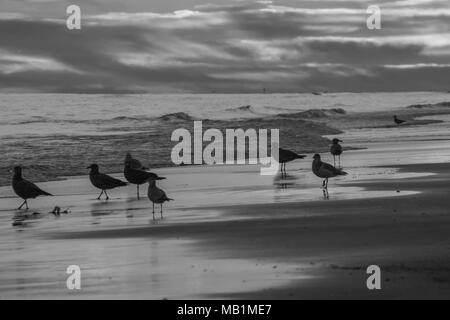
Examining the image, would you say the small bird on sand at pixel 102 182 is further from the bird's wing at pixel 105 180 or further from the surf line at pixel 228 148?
the surf line at pixel 228 148

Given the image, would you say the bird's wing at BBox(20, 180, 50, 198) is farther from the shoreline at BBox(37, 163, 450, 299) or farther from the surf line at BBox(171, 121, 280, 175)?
the surf line at BBox(171, 121, 280, 175)

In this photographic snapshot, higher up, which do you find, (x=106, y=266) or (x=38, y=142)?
(x=38, y=142)

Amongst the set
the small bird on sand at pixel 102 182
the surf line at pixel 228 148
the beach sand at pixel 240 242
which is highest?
the surf line at pixel 228 148

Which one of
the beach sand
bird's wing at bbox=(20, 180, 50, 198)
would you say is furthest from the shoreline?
bird's wing at bbox=(20, 180, 50, 198)

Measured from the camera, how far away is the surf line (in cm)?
2583

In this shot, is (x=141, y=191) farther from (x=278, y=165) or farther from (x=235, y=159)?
(x=235, y=159)

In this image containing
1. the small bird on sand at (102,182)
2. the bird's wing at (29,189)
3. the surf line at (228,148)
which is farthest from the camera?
the surf line at (228,148)

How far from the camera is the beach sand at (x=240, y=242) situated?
8.31 meters

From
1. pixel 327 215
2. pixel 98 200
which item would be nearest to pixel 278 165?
pixel 98 200

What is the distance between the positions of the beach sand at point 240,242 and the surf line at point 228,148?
20.5 feet

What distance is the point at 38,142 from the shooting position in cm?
3372

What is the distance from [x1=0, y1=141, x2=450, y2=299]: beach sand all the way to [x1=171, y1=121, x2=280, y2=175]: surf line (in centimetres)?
625

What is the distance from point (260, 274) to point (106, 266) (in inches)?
72.0

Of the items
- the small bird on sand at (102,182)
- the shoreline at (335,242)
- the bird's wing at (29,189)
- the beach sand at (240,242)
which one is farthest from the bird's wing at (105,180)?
the shoreline at (335,242)
